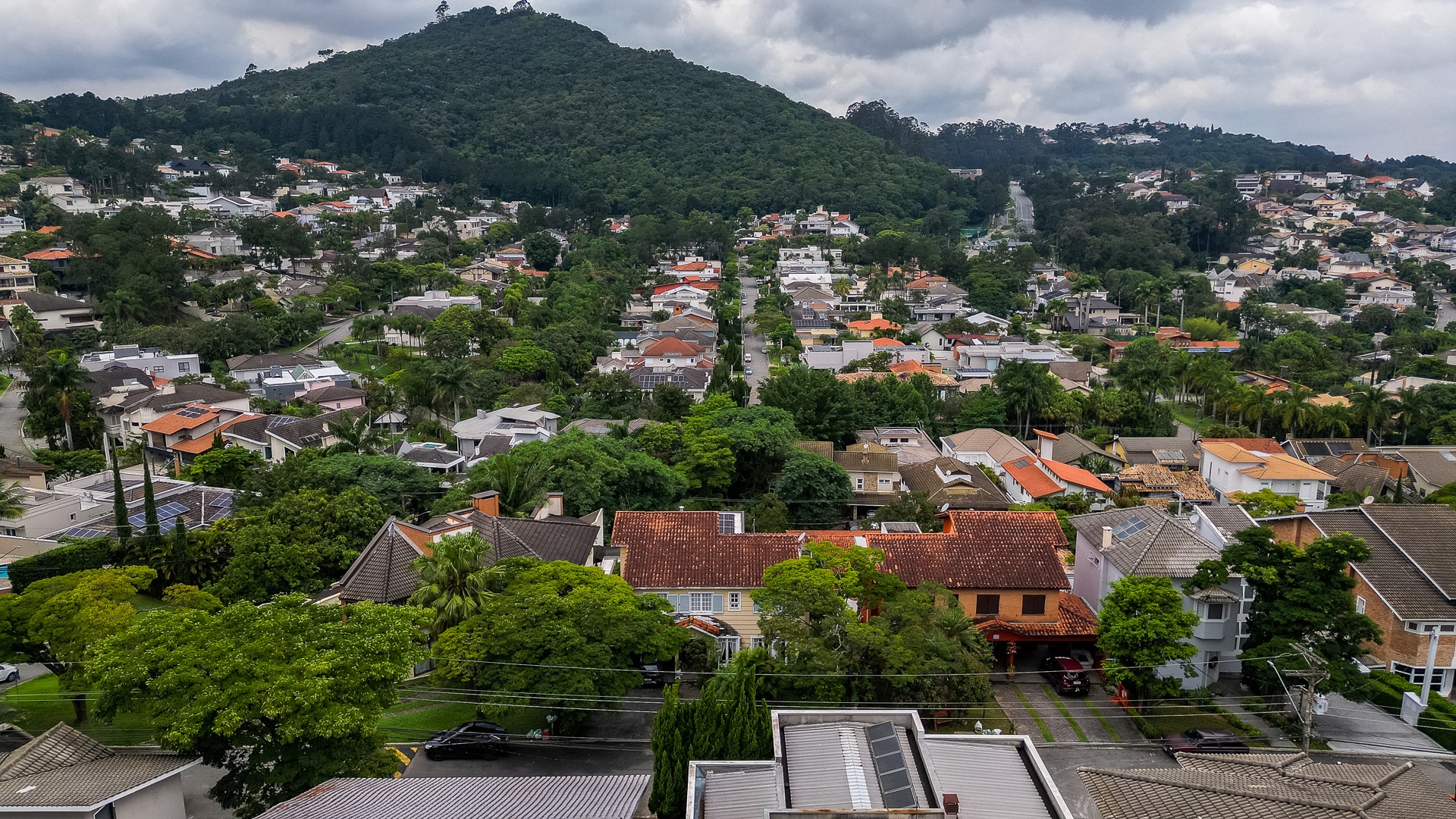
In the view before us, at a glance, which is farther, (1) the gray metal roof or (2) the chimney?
(2) the chimney

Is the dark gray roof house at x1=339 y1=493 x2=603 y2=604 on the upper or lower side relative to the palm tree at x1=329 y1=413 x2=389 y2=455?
lower

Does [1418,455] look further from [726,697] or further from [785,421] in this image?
[726,697]

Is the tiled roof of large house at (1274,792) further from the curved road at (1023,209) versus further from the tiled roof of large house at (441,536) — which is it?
the curved road at (1023,209)

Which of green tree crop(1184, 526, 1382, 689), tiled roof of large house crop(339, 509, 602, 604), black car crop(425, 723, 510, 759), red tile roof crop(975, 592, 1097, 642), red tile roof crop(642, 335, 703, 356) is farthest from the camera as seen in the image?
red tile roof crop(642, 335, 703, 356)

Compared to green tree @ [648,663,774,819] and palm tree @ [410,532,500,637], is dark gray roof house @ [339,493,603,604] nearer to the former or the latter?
palm tree @ [410,532,500,637]

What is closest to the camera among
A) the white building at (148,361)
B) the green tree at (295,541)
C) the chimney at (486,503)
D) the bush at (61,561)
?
the green tree at (295,541)

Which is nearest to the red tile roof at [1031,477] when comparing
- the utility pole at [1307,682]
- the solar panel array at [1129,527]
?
the solar panel array at [1129,527]

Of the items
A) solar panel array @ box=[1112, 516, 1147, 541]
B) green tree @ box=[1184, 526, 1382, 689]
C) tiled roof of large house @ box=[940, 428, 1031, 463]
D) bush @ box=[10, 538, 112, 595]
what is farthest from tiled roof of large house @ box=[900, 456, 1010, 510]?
bush @ box=[10, 538, 112, 595]
